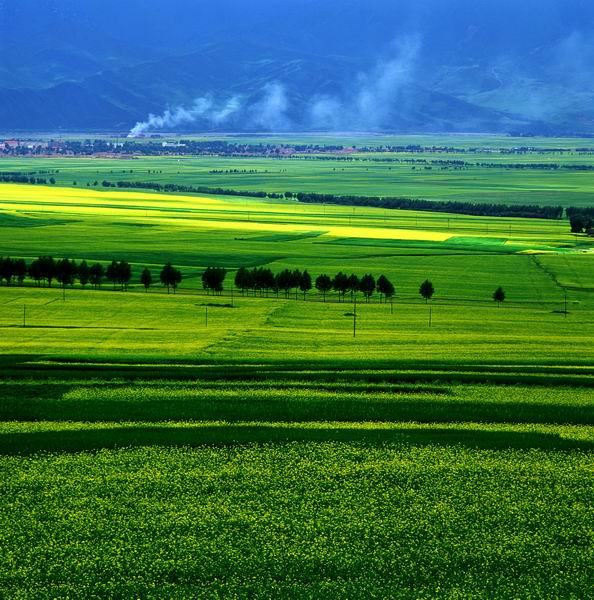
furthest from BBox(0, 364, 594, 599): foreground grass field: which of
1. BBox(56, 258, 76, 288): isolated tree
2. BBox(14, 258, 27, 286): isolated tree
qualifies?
BBox(14, 258, 27, 286): isolated tree

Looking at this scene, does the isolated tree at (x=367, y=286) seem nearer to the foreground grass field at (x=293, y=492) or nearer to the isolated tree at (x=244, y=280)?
the isolated tree at (x=244, y=280)

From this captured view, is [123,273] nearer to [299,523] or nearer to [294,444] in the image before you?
[294,444]

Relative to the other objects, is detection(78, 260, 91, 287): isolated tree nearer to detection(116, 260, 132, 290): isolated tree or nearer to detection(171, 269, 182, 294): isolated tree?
detection(116, 260, 132, 290): isolated tree

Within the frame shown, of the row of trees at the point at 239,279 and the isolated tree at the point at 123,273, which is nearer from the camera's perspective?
the row of trees at the point at 239,279

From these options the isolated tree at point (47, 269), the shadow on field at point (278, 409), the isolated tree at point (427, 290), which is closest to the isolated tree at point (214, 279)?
the isolated tree at point (47, 269)

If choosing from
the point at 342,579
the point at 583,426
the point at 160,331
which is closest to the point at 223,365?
the point at 160,331

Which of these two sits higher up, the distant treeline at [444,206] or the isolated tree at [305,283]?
the distant treeline at [444,206]
